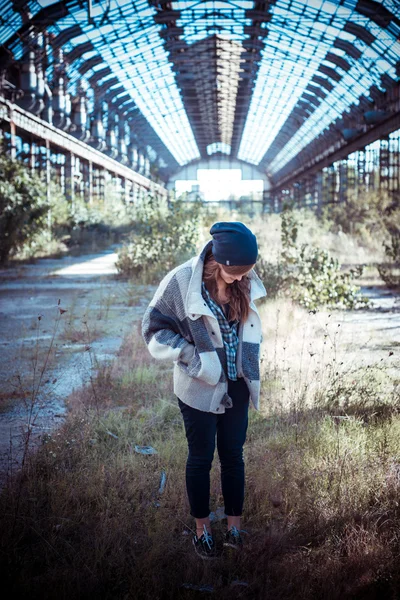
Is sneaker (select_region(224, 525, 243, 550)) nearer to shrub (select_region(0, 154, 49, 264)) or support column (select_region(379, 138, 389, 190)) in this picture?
shrub (select_region(0, 154, 49, 264))

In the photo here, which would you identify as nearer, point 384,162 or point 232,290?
point 232,290

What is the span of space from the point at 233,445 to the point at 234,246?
0.93m

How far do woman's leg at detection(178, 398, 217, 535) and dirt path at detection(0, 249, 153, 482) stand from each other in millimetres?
889

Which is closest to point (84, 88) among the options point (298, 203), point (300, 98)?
point (300, 98)

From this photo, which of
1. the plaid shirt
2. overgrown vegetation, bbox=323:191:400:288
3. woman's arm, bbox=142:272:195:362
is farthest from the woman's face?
overgrown vegetation, bbox=323:191:400:288

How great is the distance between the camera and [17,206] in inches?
592

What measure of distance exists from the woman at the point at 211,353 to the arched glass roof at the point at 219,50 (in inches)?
685

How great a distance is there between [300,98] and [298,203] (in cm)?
1122

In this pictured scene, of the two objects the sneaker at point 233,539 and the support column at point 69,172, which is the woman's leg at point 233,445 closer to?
the sneaker at point 233,539

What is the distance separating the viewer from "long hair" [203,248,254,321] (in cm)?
279

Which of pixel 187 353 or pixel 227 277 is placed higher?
pixel 227 277

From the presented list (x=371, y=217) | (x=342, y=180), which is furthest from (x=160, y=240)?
(x=342, y=180)

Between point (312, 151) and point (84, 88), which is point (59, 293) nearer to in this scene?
point (84, 88)

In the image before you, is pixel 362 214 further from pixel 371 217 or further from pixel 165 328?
pixel 165 328
